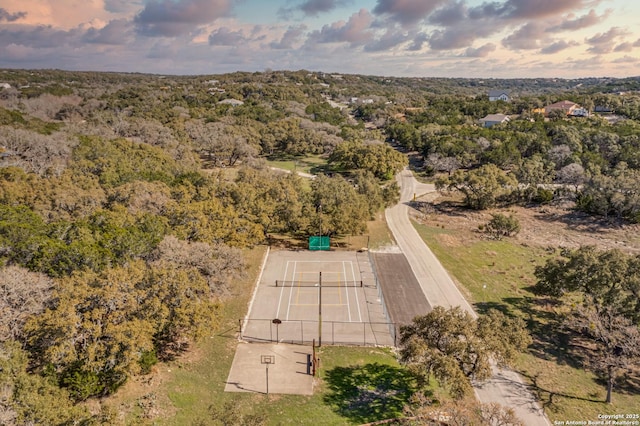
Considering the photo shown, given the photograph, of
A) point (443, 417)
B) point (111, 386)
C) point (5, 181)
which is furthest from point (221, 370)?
point (5, 181)

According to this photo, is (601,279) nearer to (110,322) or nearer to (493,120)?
(110,322)

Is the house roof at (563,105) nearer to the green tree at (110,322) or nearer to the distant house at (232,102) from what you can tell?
the distant house at (232,102)

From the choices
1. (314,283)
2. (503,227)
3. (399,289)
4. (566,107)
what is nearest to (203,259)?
(314,283)

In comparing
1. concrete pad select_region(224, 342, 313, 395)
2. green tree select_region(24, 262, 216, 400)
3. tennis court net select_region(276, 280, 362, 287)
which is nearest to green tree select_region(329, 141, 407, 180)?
tennis court net select_region(276, 280, 362, 287)

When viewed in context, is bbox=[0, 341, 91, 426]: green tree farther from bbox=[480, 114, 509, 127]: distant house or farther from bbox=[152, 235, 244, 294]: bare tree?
bbox=[480, 114, 509, 127]: distant house

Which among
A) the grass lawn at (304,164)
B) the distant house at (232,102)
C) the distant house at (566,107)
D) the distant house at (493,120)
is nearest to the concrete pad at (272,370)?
the grass lawn at (304,164)

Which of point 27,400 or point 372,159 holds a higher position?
point 372,159

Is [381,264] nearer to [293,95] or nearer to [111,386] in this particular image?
[111,386]
